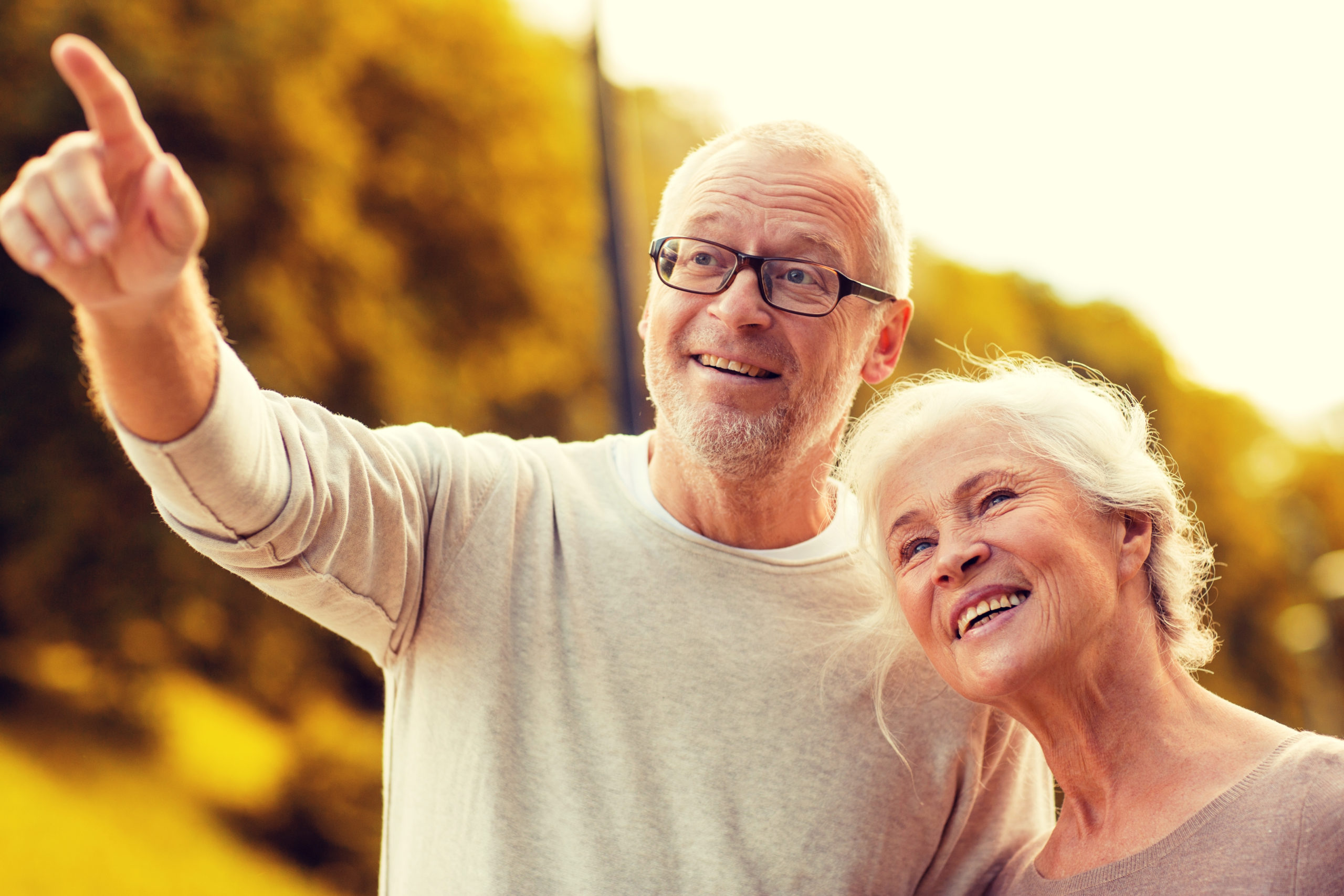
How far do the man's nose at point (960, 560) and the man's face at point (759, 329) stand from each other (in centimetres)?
48

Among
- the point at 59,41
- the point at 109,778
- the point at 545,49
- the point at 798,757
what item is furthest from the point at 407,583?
the point at 545,49

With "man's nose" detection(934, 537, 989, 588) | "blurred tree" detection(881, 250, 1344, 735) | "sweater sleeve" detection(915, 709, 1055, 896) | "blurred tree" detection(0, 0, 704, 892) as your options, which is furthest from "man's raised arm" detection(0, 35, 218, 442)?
"blurred tree" detection(881, 250, 1344, 735)

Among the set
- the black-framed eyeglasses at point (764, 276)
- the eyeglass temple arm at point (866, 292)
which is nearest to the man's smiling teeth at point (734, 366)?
the black-framed eyeglasses at point (764, 276)

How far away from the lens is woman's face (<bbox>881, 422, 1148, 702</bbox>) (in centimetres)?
185

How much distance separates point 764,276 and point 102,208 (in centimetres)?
137

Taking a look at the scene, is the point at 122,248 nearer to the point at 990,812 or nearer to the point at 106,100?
the point at 106,100

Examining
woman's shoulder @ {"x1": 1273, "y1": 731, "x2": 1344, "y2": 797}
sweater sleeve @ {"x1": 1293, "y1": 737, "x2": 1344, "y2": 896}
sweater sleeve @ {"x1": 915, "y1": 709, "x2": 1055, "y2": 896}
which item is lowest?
sweater sleeve @ {"x1": 1293, "y1": 737, "x2": 1344, "y2": 896}

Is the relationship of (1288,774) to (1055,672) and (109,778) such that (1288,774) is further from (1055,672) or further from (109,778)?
(109,778)

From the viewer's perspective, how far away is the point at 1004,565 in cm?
188

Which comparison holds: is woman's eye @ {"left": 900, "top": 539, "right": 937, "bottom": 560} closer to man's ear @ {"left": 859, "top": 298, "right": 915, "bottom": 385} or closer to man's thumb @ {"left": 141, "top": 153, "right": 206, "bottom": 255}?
man's ear @ {"left": 859, "top": 298, "right": 915, "bottom": 385}

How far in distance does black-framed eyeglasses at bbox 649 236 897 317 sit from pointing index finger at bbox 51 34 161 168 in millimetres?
1226

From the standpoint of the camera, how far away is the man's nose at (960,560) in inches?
74.4

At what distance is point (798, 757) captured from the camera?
83.4 inches

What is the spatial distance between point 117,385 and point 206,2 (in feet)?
18.1
